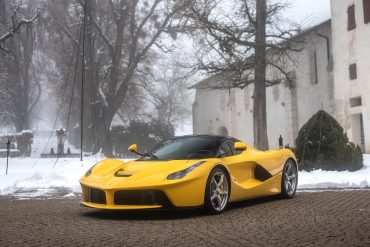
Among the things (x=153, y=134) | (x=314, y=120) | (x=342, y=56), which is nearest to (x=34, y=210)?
(x=314, y=120)

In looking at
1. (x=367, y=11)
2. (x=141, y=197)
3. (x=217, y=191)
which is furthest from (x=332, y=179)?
(x=367, y=11)

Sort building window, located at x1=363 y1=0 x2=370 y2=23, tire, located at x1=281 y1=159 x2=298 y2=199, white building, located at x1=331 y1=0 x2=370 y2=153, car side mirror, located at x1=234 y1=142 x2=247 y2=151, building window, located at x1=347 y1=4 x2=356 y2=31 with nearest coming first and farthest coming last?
1. car side mirror, located at x1=234 y1=142 x2=247 y2=151
2. tire, located at x1=281 y1=159 x2=298 y2=199
3. building window, located at x1=363 y1=0 x2=370 y2=23
4. white building, located at x1=331 y1=0 x2=370 y2=153
5. building window, located at x1=347 y1=4 x2=356 y2=31

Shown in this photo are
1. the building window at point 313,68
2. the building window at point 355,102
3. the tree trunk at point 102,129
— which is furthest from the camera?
the tree trunk at point 102,129

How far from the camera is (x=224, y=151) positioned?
313 inches

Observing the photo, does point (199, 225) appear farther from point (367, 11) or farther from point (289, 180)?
point (367, 11)

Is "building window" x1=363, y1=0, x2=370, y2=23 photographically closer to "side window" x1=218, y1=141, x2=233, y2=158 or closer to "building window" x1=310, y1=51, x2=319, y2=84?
"building window" x1=310, y1=51, x2=319, y2=84

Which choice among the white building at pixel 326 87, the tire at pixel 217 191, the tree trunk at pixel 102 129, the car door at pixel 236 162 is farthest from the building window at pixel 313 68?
the tire at pixel 217 191

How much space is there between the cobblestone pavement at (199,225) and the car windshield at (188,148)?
2.79 feet

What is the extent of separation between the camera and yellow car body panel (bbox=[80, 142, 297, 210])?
6.59 metres

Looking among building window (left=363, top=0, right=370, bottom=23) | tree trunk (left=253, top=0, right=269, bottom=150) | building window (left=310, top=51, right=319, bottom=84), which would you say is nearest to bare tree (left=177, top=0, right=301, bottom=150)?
tree trunk (left=253, top=0, right=269, bottom=150)

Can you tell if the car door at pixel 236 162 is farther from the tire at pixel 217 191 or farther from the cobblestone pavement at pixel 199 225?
the cobblestone pavement at pixel 199 225

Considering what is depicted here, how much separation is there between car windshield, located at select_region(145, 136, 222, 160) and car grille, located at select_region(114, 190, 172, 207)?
43.3 inches

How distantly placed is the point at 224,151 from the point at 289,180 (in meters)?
1.97

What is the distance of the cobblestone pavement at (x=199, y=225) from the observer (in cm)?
489
